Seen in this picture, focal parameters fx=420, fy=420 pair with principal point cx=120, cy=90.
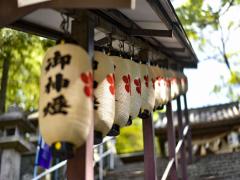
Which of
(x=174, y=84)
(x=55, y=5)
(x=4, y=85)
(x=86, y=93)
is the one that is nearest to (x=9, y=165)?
(x=4, y=85)

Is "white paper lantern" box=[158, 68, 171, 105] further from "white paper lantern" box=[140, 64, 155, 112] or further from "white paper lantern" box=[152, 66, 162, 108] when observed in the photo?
"white paper lantern" box=[140, 64, 155, 112]

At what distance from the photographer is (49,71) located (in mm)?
3338

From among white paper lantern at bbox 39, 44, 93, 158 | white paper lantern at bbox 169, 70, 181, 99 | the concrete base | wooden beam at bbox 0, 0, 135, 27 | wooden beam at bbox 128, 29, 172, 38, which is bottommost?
the concrete base

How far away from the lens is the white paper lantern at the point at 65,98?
3.12m

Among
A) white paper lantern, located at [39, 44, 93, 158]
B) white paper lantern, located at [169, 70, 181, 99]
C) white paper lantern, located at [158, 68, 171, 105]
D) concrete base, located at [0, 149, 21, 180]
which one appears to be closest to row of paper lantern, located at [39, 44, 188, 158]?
white paper lantern, located at [39, 44, 93, 158]

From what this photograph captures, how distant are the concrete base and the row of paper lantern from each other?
3.95 m

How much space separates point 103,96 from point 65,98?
68 centimetres

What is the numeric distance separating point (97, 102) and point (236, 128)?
10.8m

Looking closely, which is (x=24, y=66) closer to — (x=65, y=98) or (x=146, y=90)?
(x=146, y=90)

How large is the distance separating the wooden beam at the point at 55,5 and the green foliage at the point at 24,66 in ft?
16.0

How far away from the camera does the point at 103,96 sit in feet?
12.5

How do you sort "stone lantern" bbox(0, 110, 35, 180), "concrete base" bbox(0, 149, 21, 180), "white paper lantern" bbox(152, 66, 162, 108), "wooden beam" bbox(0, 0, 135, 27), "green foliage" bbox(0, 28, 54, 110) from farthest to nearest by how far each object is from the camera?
"green foliage" bbox(0, 28, 54, 110)
"stone lantern" bbox(0, 110, 35, 180)
"concrete base" bbox(0, 149, 21, 180)
"white paper lantern" bbox(152, 66, 162, 108)
"wooden beam" bbox(0, 0, 135, 27)

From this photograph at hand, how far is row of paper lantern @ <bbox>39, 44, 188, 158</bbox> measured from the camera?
10.3ft

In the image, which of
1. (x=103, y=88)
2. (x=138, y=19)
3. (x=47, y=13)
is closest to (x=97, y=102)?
(x=103, y=88)
